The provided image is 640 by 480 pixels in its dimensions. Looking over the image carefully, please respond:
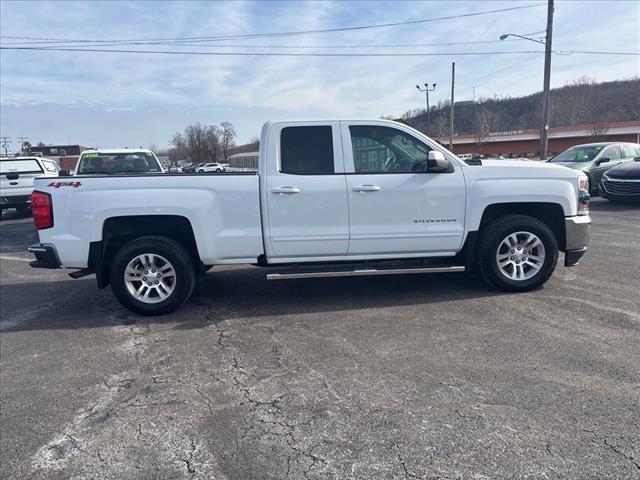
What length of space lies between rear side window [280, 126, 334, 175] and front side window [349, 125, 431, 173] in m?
0.31

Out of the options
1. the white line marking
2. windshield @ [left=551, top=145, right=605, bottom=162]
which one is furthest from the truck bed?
windshield @ [left=551, top=145, right=605, bottom=162]

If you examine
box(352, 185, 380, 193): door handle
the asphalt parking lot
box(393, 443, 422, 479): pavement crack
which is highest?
box(352, 185, 380, 193): door handle

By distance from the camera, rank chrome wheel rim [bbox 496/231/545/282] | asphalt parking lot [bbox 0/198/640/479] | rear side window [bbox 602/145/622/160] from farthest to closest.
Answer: rear side window [bbox 602/145/622/160]
chrome wheel rim [bbox 496/231/545/282]
asphalt parking lot [bbox 0/198/640/479]

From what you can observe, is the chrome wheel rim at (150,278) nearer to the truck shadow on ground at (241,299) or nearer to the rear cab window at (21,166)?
the truck shadow on ground at (241,299)

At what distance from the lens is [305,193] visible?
16.3 ft

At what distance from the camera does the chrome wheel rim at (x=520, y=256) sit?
532 cm

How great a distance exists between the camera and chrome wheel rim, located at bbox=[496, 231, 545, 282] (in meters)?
5.32

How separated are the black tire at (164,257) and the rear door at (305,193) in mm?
952

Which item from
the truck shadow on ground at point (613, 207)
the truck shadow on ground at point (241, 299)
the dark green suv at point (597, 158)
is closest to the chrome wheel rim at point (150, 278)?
the truck shadow on ground at point (241, 299)

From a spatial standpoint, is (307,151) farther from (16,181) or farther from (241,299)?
(16,181)

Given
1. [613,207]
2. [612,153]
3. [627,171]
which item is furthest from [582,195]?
[612,153]

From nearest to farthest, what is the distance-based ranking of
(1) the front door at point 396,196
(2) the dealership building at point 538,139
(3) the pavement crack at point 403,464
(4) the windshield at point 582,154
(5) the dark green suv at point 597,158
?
(3) the pavement crack at point 403,464, (1) the front door at point 396,196, (5) the dark green suv at point 597,158, (4) the windshield at point 582,154, (2) the dealership building at point 538,139

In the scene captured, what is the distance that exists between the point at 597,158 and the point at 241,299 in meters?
13.3

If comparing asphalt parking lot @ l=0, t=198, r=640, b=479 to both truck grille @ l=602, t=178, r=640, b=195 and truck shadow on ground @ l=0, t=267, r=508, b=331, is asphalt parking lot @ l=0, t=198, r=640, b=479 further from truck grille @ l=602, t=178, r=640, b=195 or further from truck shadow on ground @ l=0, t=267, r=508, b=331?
truck grille @ l=602, t=178, r=640, b=195
